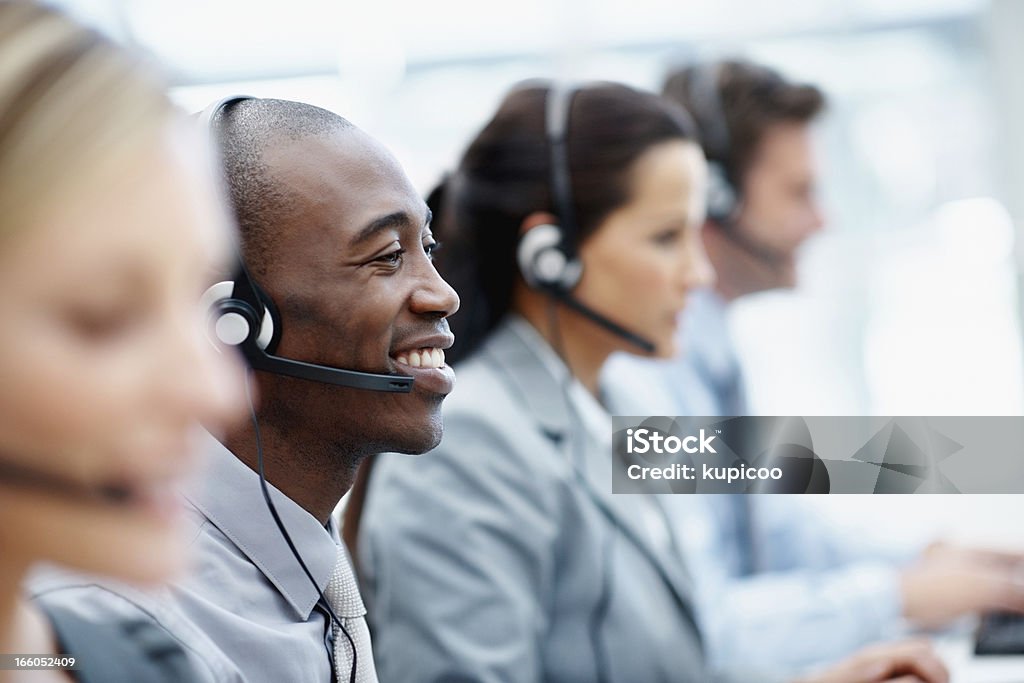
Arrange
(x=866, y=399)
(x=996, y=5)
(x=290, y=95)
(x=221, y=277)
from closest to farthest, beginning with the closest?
(x=221, y=277) < (x=290, y=95) < (x=996, y=5) < (x=866, y=399)

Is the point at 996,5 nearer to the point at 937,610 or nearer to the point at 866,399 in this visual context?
the point at 866,399

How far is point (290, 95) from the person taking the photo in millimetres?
806

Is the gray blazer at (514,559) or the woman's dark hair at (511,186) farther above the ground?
the woman's dark hair at (511,186)

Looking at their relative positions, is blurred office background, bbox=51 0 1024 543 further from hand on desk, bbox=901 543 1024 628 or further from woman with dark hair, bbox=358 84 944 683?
woman with dark hair, bbox=358 84 944 683

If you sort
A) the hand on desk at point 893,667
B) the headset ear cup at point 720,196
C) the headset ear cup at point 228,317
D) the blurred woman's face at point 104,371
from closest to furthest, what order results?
the blurred woman's face at point 104,371
the headset ear cup at point 228,317
the hand on desk at point 893,667
the headset ear cup at point 720,196

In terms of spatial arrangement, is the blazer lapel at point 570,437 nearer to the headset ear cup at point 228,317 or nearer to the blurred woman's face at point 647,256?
the blurred woman's face at point 647,256

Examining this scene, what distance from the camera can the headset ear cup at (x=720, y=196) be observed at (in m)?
2.04

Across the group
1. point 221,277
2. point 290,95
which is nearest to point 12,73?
point 221,277

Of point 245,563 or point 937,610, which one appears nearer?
point 245,563

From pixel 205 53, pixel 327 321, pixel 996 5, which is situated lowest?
pixel 327 321

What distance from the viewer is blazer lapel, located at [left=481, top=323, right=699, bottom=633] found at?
50.6 inches

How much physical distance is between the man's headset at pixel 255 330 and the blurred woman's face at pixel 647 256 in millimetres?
659

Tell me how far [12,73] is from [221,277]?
0.88 feet

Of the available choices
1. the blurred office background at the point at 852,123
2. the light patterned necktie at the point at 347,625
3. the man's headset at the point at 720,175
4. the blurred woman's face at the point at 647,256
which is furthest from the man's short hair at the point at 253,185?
the man's headset at the point at 720,175
